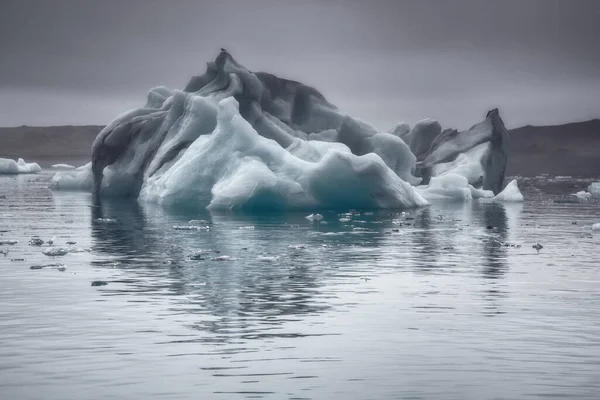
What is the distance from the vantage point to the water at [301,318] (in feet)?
23.9

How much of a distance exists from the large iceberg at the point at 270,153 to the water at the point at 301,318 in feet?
21.3

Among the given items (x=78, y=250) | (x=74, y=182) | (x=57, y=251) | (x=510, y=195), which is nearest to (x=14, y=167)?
(x=74, y=182)

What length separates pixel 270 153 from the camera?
26438 millimetres

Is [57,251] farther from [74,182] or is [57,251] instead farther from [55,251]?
[74,182]

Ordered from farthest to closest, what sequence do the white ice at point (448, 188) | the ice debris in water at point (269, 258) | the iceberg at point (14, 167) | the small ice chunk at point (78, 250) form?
the iceberg at point (14, 167) < the white ice at point (448, 188) < the small ice chunk at point (78, 250) < the ice debris in water at point (269, 258)

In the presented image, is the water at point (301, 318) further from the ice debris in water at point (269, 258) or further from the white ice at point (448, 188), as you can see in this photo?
the white ice at point (448, 188)

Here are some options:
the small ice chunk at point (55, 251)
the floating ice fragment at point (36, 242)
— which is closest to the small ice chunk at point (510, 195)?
the floating ice fragment at point (36, 242)

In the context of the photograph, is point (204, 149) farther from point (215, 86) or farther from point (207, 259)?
point (207, 259)

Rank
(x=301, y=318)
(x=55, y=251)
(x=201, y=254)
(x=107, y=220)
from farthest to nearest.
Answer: (x=107, y=220) < (x=201, y=254) < (x=55, y=251) < (x=301, y=318)

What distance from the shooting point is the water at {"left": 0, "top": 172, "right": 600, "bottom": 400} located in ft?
23.9

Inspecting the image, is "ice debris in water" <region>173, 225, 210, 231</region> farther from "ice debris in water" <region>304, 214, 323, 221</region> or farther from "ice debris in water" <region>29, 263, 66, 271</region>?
"ice debris in water" <region>29, 263, 66, 271</region>

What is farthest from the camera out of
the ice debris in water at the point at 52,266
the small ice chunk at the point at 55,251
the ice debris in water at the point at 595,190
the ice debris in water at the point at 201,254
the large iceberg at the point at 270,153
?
the ice debris in water at the point at 595,190

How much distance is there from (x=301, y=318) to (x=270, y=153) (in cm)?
1676

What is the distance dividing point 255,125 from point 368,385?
2648 cm
